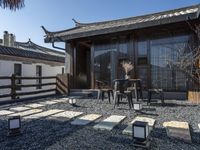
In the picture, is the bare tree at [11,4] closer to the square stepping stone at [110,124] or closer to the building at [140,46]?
the square stepping stone at [110,124]

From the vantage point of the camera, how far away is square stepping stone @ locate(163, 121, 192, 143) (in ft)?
9.11

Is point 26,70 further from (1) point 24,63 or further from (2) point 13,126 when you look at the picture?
(2) point 13,126

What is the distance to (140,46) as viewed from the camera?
787cm

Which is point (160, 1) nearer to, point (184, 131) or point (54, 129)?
point (184, 131)

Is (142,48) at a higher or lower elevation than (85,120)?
higher

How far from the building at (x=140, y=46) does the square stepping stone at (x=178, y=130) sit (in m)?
3.94

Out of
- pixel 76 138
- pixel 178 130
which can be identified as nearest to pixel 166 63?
pixel 178 130

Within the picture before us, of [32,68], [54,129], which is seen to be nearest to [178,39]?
[54,129]

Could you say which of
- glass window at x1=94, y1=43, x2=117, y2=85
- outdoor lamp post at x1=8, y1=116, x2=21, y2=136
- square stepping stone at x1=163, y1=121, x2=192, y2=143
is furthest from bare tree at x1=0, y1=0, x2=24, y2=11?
glass window at x1=94, y1=43, x2=117, y2=85

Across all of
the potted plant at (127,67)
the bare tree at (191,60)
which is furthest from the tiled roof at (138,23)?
the potted plant at (127,67)

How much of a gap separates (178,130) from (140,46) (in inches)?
207

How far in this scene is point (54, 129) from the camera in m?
3.27

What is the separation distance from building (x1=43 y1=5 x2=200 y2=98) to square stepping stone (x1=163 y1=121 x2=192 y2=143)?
394cm

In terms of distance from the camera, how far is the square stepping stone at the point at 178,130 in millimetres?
2776
